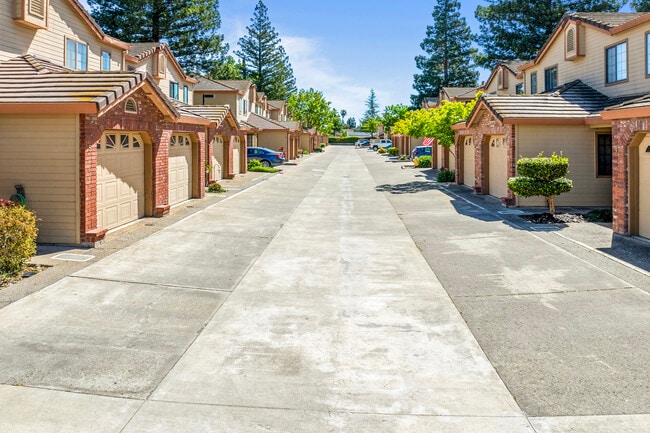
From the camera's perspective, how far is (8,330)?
7.18m

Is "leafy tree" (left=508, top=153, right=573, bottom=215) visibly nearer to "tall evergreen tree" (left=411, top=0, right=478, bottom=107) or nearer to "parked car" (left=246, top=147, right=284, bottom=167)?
"parked car" (left=246, top=147, right=284, bottom=167)

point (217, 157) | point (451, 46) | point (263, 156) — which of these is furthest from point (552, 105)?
point (451, 46)

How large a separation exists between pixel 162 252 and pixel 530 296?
7814mm

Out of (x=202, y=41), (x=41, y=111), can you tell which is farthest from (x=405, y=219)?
(x=202, y=41)

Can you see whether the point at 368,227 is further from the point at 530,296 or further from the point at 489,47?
the point at 489,47

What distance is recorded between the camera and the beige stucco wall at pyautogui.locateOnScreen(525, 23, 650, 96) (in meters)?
17.9

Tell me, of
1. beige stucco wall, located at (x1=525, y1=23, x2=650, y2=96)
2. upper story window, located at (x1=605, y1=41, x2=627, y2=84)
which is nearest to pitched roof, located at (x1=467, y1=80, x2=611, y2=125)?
beige stucco wall, located at (x1=525, y1=23, x2=650, y2=96)

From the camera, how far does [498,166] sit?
21.4 m

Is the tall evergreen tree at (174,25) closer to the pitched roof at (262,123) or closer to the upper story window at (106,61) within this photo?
the pitched roof at (262,123)

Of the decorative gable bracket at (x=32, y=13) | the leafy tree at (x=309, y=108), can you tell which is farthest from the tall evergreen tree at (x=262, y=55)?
the decorative gable bracket at (x=32, y=13)

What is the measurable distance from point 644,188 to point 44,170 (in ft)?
47.4

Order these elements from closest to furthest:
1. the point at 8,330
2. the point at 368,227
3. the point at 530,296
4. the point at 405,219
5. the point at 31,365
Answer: the point at 31,365 → the point at 8,330 → the point at 530,296 → the point at 368,227 → the point at 405,219

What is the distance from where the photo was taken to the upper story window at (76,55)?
1817cm

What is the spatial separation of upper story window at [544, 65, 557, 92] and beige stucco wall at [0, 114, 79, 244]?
21.4 m
